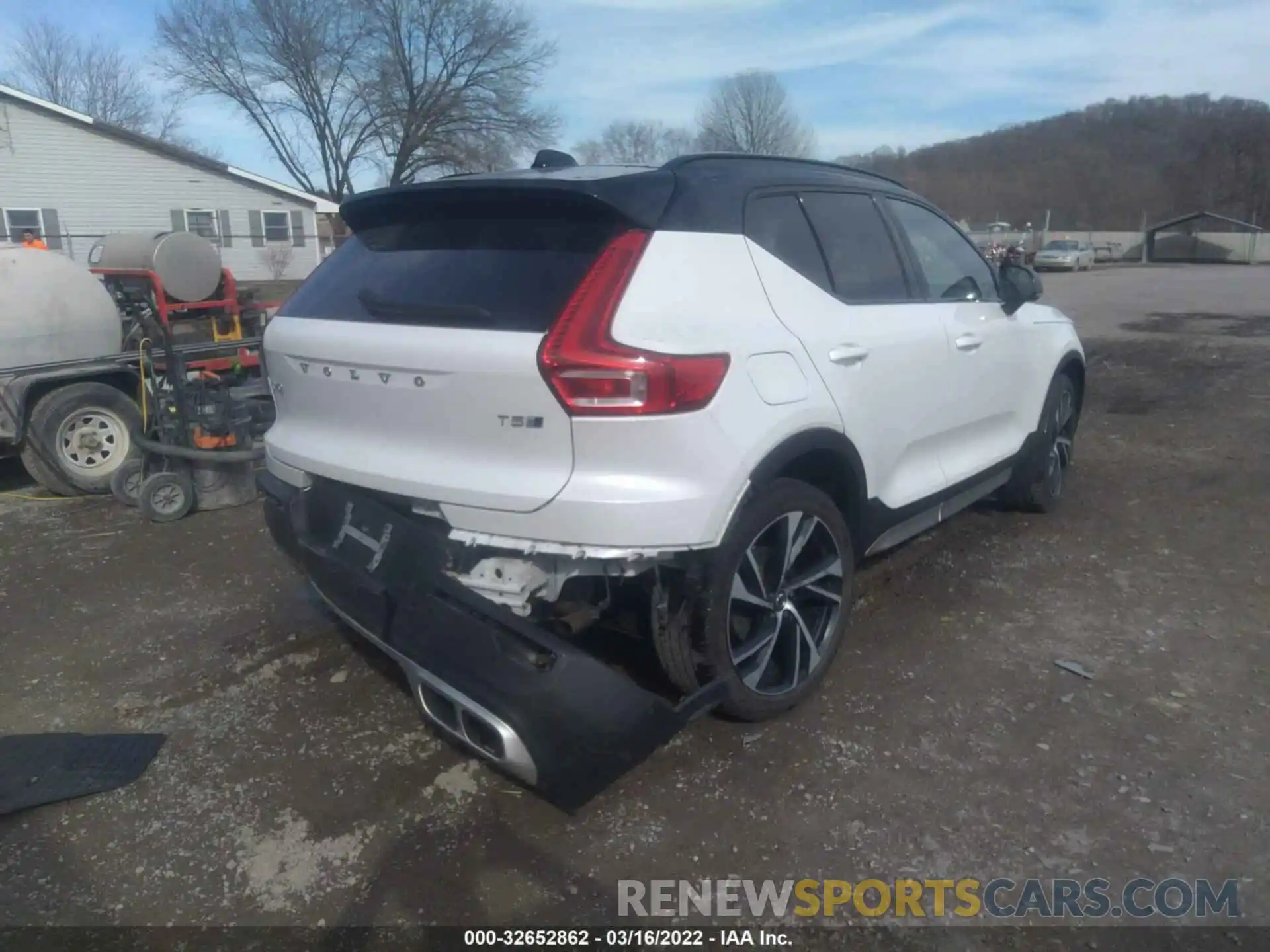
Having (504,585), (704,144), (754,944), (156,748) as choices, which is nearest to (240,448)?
(156,748)

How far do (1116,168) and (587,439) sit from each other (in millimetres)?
94514

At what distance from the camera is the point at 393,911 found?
2594 mm

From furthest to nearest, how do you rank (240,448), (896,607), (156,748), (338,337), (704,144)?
(704,144), (240,448), (896,607), (156,748), (338,337)

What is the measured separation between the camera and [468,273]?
294cm

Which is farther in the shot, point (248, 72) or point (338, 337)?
point (248, 72)

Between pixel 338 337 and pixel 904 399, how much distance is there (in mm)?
2096

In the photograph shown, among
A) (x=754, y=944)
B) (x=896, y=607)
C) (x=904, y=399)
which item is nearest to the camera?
(x=754, y=944)

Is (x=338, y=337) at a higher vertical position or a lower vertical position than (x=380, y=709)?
higher

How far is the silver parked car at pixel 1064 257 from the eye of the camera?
40.8 meters

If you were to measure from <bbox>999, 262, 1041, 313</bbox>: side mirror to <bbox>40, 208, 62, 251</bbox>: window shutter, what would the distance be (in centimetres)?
2757

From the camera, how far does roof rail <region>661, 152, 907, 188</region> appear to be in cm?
314

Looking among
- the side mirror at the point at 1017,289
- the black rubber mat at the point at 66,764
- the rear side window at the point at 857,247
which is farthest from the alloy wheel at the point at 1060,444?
the black rubber mat at the point at 66,764

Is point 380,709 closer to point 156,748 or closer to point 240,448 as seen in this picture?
point 156,748

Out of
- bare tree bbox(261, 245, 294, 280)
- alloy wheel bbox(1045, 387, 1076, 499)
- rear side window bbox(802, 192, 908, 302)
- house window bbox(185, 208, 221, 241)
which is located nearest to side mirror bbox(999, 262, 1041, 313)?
alloy wheel bbox(1045, 387, 1076, 499)
